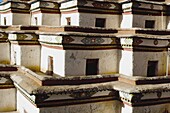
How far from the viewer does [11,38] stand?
45.0ft

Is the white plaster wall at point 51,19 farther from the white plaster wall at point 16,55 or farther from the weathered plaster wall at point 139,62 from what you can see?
the weathered plaster wall at point 139,62

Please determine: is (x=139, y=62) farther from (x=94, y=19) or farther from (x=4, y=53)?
(x=4, y=53)

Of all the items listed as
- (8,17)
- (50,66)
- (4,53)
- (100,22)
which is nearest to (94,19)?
(100,22)

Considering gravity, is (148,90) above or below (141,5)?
below

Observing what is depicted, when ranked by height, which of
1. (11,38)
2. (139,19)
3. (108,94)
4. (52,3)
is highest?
(52,3)

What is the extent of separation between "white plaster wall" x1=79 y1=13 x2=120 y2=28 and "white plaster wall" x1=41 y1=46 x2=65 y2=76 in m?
2.62

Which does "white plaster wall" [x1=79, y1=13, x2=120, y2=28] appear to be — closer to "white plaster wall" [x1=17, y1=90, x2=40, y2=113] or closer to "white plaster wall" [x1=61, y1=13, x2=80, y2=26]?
"white plaster wall" [x1=61, y1=13, x2=80, y2=26]

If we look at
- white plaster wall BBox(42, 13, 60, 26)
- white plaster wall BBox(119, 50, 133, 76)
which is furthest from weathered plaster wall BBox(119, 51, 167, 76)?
white plaster wall BBox(42, 13, 60, 26)

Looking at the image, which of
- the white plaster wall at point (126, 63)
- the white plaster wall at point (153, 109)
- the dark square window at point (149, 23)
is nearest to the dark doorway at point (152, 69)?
the white plaster wall at point (126, 63)

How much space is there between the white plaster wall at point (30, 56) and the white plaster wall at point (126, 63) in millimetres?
4281

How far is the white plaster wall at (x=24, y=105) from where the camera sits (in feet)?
33.2

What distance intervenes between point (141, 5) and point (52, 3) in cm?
522

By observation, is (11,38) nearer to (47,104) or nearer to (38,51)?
(38,51)

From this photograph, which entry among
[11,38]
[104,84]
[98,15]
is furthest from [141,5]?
[11,38]
